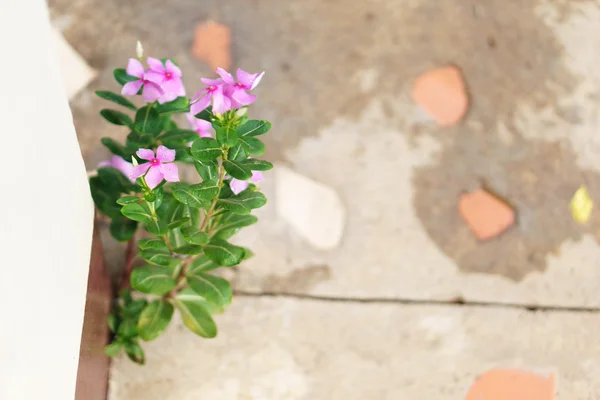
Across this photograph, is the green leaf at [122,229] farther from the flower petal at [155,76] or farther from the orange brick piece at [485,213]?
the orange brick piece at [485,213]

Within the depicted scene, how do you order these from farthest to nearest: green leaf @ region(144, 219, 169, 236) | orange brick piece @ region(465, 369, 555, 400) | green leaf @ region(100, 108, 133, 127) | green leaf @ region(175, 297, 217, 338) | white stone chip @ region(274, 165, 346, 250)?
white stone chip @ region(274, 165, 346, 250), orange brick piece @ region(465, 369, 555, 400), green leaf @ region(175, 297, 217, 338), green leaf @ region(100, 108, 133, 127), green leaf @ region(144, 219, 169, 236)

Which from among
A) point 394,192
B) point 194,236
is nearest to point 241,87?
point 194,236

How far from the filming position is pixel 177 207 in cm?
95

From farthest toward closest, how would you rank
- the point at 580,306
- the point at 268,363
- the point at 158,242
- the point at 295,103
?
the point at 295,103, the point at 580,306, the point at 268,363, the point at 158,242

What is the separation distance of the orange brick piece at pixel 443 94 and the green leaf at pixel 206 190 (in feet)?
2.86

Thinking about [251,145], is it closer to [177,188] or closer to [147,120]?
[177,188]

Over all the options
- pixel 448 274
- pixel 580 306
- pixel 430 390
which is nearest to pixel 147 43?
pixel 448 274

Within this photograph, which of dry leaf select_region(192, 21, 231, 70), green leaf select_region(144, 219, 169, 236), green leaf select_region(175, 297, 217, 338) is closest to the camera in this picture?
green leaf select_region(144, 219, 169, 236)

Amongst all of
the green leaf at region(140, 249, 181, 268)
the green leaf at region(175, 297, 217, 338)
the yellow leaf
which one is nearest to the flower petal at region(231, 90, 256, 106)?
the green leaf at region(140, 249, 181, 268)

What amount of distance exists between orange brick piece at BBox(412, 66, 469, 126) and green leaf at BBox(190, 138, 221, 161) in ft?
2.85

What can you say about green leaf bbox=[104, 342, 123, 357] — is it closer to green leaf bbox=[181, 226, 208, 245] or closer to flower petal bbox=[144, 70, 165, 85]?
green leaf bbox=[181, 226, 208, 245]

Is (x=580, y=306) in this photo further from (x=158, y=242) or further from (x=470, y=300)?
(x=158, y=242)

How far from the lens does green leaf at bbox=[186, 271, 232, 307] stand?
102 cm

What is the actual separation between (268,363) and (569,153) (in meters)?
0.94
